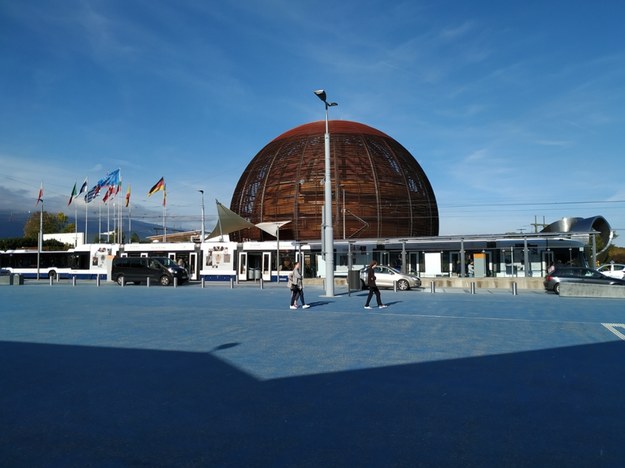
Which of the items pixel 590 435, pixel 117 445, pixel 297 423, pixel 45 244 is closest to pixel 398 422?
pixel 297 423

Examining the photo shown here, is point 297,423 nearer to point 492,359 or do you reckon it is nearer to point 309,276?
point 492,359

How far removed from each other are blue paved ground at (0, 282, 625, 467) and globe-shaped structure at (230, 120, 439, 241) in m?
36.6

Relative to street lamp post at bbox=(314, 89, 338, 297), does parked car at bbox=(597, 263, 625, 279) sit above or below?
below

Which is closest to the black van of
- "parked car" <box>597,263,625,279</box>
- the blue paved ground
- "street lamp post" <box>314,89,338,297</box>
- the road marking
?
"street lamp post" <box>314,89,338,297</box>

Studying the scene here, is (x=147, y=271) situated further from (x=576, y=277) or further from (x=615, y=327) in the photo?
(x=615, y=327)

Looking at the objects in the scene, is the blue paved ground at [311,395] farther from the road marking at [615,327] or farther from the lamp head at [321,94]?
the lamp head at [321,94]

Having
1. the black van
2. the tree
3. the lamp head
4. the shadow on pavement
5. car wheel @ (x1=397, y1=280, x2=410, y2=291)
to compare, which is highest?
the tree

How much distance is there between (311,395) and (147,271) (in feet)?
88.3

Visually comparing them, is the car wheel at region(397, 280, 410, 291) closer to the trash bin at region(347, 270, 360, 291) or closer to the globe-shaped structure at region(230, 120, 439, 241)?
the trash bin at region(347, 270, 360, 291)

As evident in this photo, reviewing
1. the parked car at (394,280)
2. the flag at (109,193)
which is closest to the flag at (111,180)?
the flag at (109,193)

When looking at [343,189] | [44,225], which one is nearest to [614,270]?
[343,189]

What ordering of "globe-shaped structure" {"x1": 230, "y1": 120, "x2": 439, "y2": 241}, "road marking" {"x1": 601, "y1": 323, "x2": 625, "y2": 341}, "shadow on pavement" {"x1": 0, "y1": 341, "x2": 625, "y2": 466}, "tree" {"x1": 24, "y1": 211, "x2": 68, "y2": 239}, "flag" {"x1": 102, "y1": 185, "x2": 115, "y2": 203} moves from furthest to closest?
"tree" {"x1": 24, "y1": 211, "x2": 68, "y2": 239} → "globe-shaped structure" {"x1": 230, "y1": 120, "x2": 439, "y2": 241} → "flag" {"x1": 102, "y1": 185, "x2": 115, "y2": 203} → "road marking" {"x1": 601, "y1": 323, "x2": 625, "y2": 341} → "shadow on pavement" {"x1": 0, "y1": 341, "x2": 625, "y2": 466}

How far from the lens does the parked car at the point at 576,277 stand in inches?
885

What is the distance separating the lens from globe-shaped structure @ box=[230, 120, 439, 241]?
158ft
